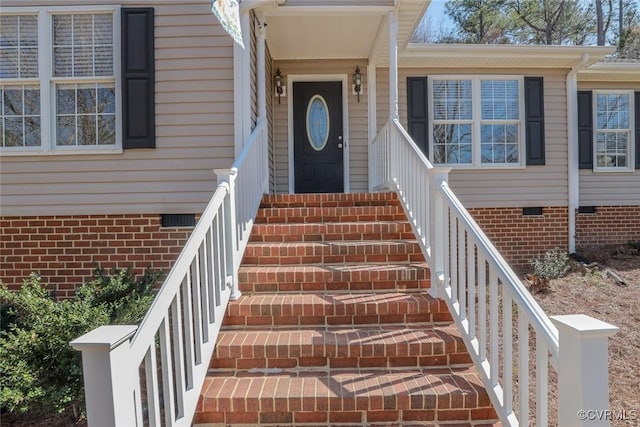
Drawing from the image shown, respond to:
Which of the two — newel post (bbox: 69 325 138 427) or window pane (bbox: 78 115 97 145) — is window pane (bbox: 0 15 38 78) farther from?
newel post (bbox: 69 325 138 427)

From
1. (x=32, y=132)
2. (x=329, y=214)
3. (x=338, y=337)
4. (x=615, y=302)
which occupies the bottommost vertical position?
(x=615, y=302)

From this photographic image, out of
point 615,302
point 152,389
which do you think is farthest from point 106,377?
point 615,302

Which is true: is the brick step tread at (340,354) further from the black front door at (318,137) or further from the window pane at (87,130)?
the black front door at (318,137)

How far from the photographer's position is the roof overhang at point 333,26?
441 centimetres

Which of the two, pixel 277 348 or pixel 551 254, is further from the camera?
pixel 551 254

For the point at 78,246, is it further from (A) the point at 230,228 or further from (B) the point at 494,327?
(B) the point at 494,327

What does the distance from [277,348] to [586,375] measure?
5.71 feet

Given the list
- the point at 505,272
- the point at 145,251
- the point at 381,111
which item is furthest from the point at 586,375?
the point at 381,111

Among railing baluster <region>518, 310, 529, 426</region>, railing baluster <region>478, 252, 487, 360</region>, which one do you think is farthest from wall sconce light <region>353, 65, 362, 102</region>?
railing baluster <region>518, 310, 529, 426</region>

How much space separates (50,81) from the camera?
13.6 ft

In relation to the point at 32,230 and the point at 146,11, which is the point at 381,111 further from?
the point at 32,230

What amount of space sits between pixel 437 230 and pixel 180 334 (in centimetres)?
198

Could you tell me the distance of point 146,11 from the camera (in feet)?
13.7

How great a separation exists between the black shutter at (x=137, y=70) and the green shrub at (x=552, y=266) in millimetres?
5522
